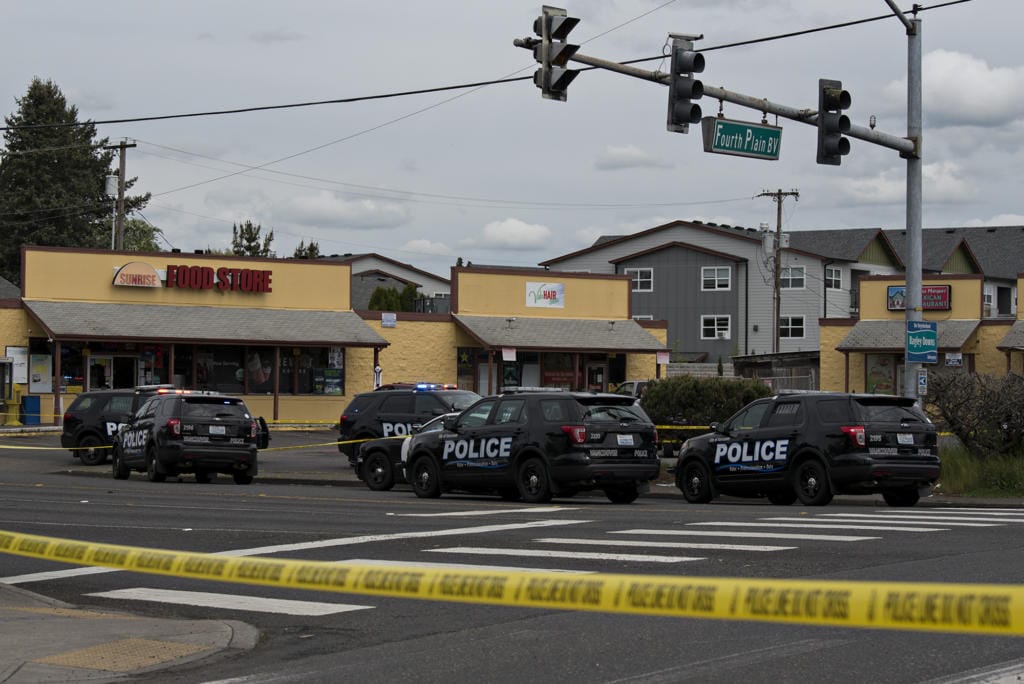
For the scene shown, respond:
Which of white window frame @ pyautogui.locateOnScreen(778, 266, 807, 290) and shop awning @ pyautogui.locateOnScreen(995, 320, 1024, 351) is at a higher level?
white window frame @ pyautogui.locateOnScreen(778, 266, 807, 290)

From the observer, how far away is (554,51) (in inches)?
792

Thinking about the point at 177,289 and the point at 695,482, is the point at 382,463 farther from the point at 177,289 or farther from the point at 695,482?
the point at 177,289

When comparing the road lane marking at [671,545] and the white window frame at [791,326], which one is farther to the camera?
the white window frame at [791,326]

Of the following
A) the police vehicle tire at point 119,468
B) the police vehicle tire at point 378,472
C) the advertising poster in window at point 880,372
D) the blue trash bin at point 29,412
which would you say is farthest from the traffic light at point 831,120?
the advertising poster in window at point 880,372

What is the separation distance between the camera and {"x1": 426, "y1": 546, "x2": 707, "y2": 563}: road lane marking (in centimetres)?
1274

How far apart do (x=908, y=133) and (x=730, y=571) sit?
44.2 ft

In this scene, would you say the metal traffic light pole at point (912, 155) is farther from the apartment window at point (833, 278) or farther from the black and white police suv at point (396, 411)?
the apartment window at point (833, 278)

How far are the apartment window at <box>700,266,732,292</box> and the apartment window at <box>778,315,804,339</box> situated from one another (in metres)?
3.64

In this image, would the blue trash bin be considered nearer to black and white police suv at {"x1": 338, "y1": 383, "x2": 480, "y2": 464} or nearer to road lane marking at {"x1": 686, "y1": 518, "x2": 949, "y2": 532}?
black and white police suv at {"x1": 338, "y1": 383, "x2": 480, "y2": 464}

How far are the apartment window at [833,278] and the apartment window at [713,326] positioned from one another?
5782mm

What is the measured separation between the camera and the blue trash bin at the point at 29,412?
4344 centimetres

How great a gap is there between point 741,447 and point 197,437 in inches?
421

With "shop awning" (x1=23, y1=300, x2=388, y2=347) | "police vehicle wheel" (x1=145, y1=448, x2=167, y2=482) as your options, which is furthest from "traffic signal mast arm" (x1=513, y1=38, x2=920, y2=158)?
"shop awning" (x1=23, y1=300, x2=388, y2=347)

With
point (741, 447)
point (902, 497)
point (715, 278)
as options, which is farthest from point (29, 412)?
point (715, 278)
